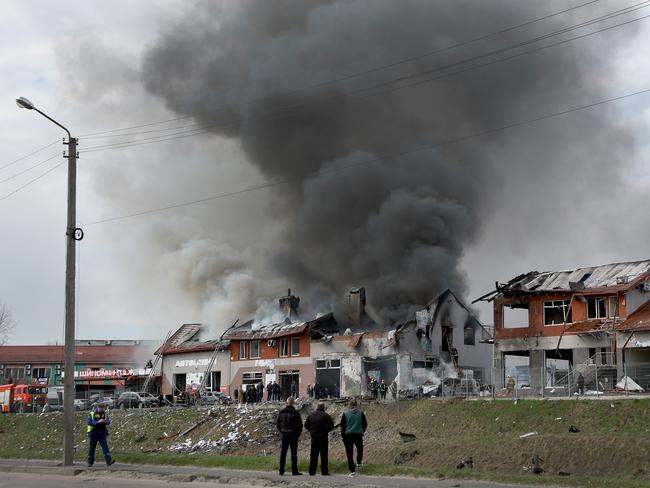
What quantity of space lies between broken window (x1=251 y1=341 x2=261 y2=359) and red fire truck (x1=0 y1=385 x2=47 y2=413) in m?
14.2

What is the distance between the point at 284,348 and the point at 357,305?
5.55 meters

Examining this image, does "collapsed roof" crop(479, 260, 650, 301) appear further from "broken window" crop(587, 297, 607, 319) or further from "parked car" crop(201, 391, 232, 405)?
"parked car" crop(201, 391, 232, 405)

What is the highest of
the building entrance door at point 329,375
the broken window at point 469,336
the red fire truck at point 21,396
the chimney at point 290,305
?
the chimney at point 290,305

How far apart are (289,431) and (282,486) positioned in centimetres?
170

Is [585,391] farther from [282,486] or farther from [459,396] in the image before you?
[282,486]

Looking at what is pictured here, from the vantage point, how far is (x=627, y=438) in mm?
21453

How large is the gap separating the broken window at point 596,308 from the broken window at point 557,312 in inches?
38.3

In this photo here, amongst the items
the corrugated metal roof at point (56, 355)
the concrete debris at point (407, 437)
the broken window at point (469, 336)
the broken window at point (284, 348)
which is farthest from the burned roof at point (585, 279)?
the corrugated metal roof at point (56, 355)

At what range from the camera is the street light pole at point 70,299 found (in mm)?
22812

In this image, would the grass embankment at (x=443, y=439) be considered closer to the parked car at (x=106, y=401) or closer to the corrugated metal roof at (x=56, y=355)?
the parked car at (x=106, y=401)

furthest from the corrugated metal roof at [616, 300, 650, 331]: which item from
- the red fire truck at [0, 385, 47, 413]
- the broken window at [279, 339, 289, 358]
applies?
the red fire truck at [0, 385, 47, 413]

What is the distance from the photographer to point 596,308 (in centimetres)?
4325

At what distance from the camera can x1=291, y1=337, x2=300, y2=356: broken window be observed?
55000 millimetres

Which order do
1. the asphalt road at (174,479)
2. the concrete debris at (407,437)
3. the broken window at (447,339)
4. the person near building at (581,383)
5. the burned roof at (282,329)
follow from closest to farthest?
the asphalt road at (174,479)
the concrete debris at (407,437)
the person near building at (581,383)
the broken window at (447,339)
the burned roof at (282,329)
